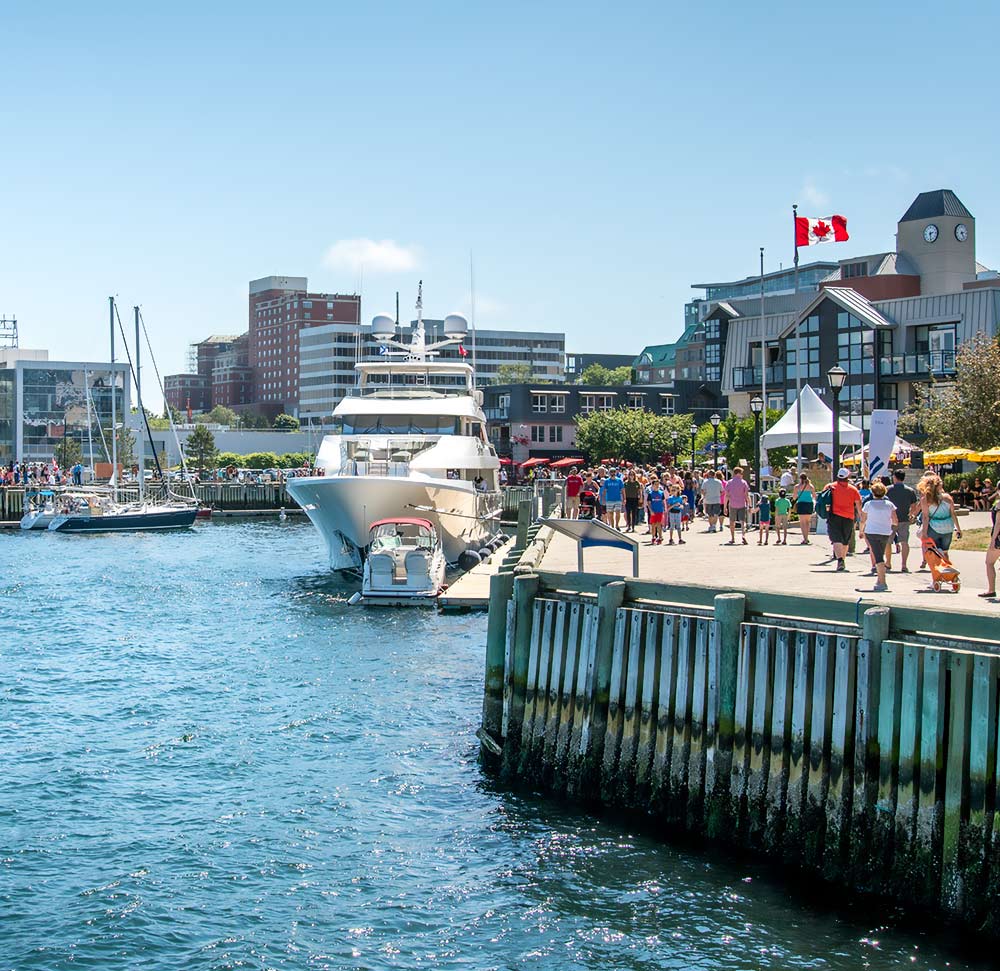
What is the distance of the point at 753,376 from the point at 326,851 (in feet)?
201

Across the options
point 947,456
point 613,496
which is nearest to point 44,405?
point 947,456

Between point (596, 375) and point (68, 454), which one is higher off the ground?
point (596, 375)

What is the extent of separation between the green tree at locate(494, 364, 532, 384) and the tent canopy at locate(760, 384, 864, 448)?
450 feet

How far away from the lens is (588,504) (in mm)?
32875

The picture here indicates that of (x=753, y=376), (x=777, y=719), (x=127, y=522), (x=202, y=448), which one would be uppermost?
(x=753, y=376)

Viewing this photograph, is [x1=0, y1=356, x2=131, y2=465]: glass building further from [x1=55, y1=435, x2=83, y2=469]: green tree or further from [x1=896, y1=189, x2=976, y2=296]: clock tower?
[x1=896, y1=189, x2=976, y2=296]: clock tower

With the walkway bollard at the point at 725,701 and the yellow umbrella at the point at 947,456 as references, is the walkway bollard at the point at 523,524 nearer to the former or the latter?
the yellow umbrella at the point at 947,456

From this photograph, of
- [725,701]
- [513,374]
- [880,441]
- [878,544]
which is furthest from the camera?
[513,374]

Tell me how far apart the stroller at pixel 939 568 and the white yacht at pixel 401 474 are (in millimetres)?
20596

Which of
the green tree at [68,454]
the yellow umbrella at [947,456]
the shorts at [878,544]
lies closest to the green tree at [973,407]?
the yellow umbrella at [947,456]

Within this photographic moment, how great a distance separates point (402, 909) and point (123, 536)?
182ft

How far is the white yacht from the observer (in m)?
36.2

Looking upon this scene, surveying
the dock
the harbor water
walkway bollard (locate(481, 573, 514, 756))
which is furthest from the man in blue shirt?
walkway bollard (locate(481, 573, 514, 756))

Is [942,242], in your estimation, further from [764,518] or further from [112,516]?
[764,518]
